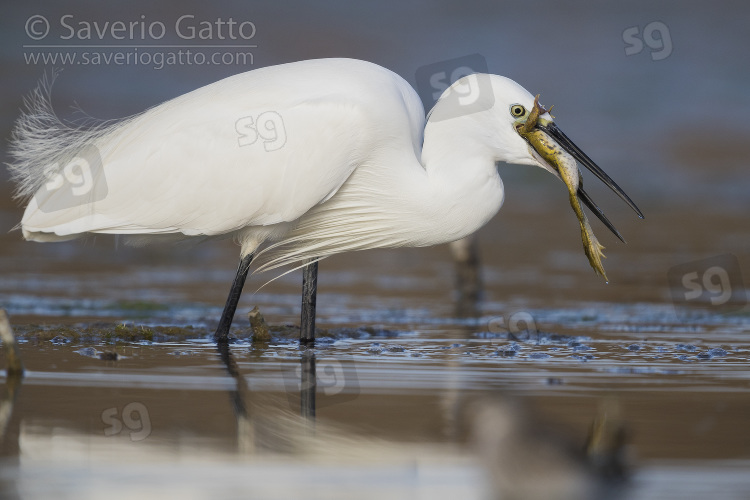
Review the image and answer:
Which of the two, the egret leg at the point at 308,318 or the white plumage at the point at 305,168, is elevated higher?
the white plumage at the point at 305,168

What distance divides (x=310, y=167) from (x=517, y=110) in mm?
1282

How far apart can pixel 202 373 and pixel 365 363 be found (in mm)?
974

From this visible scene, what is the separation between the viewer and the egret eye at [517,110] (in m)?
6.57

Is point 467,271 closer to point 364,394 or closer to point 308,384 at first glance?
point 308,384

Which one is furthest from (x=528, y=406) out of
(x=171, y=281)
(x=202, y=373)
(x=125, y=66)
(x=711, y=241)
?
(x=125, y=66)

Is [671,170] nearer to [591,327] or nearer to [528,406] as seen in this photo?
[591,327]

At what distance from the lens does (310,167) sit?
22.5 ft

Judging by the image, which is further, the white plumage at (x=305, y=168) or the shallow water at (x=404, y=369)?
the white plumage at (x=305, y=168)

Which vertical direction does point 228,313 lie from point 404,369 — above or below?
above

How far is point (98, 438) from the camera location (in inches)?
182

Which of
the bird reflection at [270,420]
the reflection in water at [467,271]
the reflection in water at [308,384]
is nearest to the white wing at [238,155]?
the reflection in water at [308,384]

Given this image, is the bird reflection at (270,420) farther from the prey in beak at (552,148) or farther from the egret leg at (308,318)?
the prey in beak at (552,148)

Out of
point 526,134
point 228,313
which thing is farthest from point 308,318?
point 526,134

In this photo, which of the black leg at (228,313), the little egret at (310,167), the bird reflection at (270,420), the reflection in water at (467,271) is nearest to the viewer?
the bird reflection at (270,420)
